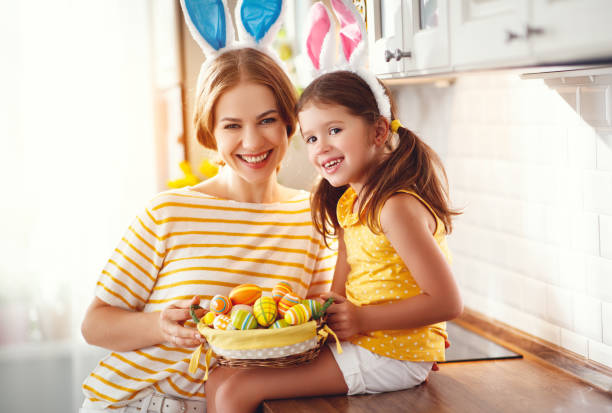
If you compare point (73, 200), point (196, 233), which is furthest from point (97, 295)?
point (73, 200)

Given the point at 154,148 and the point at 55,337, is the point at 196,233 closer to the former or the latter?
the point at 154,148

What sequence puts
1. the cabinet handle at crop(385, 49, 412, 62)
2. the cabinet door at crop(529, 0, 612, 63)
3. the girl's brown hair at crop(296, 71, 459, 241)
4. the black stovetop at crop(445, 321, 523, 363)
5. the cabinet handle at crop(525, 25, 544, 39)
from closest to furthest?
the cabinet door at crop(529, 0, 612, 63)
the cabinet handle at crop(525, 25, 544, 39)
the girl's brown hair at crop(296, 71, 459, 241)
the cabinet handle at crop(385, 49, 412, 62)
the black stovetop at crop(445, 321, 523, 363)

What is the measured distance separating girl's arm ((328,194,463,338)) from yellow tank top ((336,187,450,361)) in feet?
0.15

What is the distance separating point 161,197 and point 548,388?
2.96ft

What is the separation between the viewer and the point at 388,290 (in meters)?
1.28

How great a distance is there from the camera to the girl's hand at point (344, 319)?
1.23 meters

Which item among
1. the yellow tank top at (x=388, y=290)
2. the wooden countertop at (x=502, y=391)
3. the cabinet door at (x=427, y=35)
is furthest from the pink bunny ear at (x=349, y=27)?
the wooden countertop at (x=502, y=391)

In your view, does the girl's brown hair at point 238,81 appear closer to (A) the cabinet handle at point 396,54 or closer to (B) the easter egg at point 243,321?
(A) the cabinet handle at point 396,54

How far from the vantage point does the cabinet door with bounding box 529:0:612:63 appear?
836 millimetres

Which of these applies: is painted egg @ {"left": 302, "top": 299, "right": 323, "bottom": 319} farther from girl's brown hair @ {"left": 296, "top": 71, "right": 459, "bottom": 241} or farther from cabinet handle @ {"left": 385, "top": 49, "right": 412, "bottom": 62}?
cabinet handle @ {"left": 385, "top": 49, "right": 412, "bottom": 62}

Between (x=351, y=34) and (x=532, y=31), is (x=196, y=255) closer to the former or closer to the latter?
(x=351, y=34)

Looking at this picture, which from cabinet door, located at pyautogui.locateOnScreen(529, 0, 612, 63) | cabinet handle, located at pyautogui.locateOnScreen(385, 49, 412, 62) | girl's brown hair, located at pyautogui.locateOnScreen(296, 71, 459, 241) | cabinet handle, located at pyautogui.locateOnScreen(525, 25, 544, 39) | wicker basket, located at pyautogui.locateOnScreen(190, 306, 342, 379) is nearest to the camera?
cabinet door, located at pyautogui.locateOnScreen(529, 0, 612, 63)

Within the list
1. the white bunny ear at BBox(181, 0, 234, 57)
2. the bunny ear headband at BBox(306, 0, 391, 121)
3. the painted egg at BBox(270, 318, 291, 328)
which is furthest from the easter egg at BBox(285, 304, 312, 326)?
the white bunny ear at BBox(181, 0, 234, 57)

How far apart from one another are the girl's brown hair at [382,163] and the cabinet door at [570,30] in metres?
0.39
